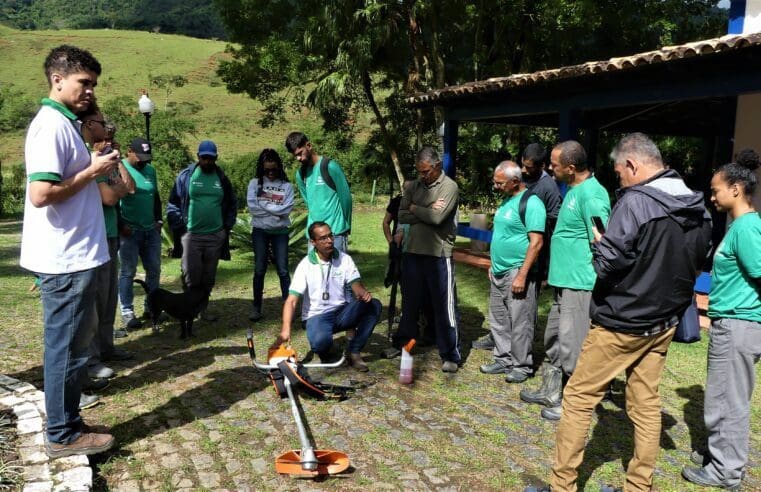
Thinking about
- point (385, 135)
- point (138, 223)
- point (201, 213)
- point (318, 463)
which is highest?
point (385, 135)

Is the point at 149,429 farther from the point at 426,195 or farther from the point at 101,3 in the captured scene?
the point at 101,3

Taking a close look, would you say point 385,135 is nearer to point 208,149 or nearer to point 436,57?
point 436,57

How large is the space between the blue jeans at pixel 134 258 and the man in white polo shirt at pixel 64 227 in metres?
2.65

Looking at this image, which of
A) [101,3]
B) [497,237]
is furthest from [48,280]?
[101,3]

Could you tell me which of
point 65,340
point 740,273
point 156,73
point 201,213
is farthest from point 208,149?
point 156,73

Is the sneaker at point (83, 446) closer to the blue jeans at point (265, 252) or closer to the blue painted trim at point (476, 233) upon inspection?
the blue jeans at point (265, 252)

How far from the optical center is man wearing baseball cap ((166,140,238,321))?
5691mm

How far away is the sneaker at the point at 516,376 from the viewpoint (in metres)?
4.65

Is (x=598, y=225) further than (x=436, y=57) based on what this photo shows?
No

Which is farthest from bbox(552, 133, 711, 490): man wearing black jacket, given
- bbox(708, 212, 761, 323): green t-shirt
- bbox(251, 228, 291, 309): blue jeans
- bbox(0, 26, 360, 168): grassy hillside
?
bbox(0, 26, 360, 168): grassy hillside

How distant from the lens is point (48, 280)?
284 cm

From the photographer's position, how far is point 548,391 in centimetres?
417

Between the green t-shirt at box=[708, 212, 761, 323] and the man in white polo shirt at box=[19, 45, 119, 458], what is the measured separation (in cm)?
314

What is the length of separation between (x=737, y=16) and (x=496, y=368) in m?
6.94
